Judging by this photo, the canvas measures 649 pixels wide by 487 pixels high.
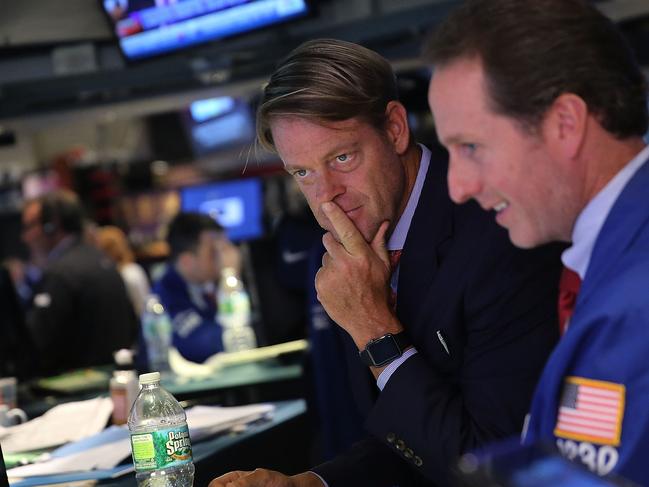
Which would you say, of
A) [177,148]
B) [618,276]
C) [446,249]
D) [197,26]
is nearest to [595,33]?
[618,276]

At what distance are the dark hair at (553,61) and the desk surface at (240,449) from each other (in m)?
1.44

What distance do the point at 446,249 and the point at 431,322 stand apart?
15 centimetres

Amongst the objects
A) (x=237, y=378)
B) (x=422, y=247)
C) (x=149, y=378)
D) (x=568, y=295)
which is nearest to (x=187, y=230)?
(x=237, y=378)

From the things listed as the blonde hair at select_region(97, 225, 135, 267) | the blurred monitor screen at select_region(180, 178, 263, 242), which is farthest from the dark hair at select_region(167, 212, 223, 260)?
the blurred monitor screen at select_region(180, 178, 263, 242)

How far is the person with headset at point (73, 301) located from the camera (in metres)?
5.79

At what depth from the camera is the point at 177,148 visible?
1446 cm

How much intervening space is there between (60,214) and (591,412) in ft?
17.3

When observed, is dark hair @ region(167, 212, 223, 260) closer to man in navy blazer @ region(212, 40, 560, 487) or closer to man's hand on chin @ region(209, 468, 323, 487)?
man in navy blazer @ region(212, 40, 560, 487)

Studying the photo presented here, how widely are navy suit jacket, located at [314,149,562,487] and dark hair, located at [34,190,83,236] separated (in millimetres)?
4491

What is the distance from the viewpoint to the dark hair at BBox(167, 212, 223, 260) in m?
5.75

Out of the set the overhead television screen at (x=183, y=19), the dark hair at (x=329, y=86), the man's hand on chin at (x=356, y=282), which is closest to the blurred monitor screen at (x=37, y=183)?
the overhead television screen at (x=183, y=19)

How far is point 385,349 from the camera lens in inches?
75.6

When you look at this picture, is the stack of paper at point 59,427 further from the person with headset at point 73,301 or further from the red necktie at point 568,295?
the person with headset at point 73,301

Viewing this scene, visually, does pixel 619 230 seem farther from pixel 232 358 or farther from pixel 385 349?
pixel 232 358
